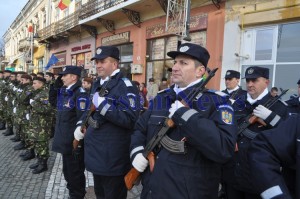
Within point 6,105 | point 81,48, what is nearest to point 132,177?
point 6,105

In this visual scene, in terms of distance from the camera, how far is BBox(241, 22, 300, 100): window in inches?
318

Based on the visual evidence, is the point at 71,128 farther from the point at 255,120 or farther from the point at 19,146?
the point at 19,146

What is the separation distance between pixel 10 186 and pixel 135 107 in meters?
3.03

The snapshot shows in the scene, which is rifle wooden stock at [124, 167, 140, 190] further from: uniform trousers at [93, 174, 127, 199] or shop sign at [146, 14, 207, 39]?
shop sign at [146, 14, 207, 39]

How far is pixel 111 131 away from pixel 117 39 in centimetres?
1266

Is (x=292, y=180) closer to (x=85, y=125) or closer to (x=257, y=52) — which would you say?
(x=85, y=125)

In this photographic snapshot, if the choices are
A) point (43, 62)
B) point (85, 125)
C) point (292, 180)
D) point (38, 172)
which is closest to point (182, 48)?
point (292, 180)

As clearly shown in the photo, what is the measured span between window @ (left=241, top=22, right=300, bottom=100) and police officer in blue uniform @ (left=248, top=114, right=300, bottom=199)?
276 inches

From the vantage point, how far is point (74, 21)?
1831 centimetres

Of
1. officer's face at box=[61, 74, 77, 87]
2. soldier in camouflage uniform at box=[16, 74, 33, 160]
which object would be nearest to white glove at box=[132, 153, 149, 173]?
officer's face at box=[61, 74, 77, 87]

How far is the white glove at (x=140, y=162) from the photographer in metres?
2.43

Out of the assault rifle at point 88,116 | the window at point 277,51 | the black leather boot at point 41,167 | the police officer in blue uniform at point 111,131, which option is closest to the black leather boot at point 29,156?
the black leather boot at point 41,167

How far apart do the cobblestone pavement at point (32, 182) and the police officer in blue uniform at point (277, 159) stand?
3.18 m

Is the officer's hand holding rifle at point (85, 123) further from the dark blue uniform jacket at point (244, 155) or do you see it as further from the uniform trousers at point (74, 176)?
the dark blue uniform jacket at point (244, 155)
